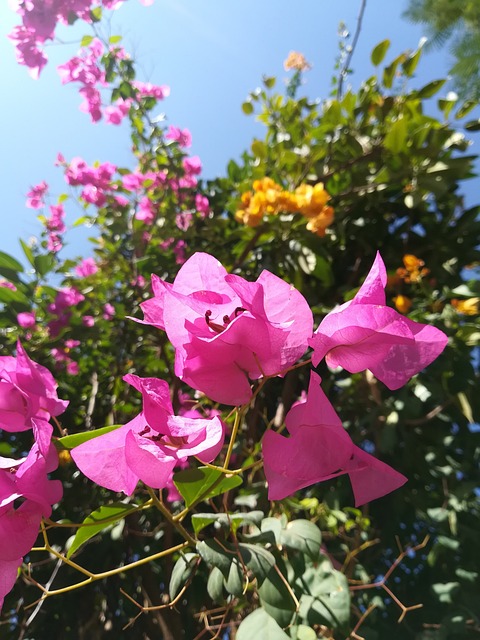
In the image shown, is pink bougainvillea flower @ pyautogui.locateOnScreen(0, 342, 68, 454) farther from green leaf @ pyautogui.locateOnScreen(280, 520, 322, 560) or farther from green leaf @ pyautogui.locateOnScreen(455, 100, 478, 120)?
green leaf @ pyautogui.locateOnScreen(455, 100, 478, 120)

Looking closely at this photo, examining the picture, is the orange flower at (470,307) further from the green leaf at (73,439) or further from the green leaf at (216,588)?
the green leaf at (73,439)

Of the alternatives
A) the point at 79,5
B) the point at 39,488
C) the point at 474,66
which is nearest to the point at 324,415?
the point at 39,488

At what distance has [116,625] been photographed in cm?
107

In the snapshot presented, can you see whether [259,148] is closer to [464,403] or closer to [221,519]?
[464,403]

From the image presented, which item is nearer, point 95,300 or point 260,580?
point 260,580

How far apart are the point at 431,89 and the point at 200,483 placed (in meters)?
1.48

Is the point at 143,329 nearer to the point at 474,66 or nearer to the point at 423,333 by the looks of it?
the point at 423,333

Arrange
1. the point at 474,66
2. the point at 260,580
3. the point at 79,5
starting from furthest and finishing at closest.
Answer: the point at 474,66 < the point at 79,5 < the point at 260,580

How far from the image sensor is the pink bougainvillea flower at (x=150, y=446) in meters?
0.28

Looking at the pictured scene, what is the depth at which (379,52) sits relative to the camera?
1531mm

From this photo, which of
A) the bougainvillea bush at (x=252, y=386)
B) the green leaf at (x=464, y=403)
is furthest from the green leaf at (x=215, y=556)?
the green leaf at (x=464, y=403)

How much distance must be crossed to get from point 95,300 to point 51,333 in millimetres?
234

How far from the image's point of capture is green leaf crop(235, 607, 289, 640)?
1.58ft

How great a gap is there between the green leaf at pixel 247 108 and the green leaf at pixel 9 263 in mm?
949
